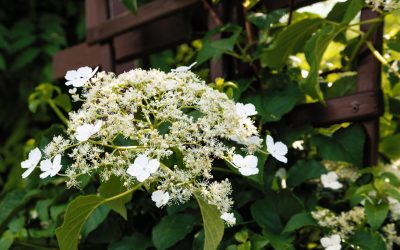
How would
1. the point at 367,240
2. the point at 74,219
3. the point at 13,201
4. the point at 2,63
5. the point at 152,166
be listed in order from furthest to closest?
1. the point at 2,63
2. the point at 13,201
3. the point at 367,240
4. the point at 74,219
5. the point at 152,166

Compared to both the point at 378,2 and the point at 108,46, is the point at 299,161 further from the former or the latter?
the point at 108,46

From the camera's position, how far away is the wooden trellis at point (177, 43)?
146cm

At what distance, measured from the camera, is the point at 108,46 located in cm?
202

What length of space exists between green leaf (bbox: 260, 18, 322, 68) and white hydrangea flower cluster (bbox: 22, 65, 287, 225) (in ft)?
1.32

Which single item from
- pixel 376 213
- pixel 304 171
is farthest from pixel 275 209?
pixel 376 213

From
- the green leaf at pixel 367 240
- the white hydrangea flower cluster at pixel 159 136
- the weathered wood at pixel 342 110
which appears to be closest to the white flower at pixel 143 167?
the white hydrangea flower cluster at pixel 159 136

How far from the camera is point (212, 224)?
3.38 feet

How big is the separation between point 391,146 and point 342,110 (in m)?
0.21

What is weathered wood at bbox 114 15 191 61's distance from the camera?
186 cm

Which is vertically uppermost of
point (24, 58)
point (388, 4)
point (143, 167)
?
point (388, 4)

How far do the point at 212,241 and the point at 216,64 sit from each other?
2.25ft

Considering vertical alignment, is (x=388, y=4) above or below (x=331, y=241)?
above

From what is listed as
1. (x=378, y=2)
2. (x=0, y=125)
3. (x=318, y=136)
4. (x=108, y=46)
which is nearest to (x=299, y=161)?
(x=318, y=136)

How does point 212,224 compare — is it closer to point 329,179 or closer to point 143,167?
point 143,167
